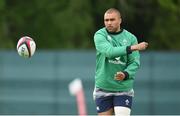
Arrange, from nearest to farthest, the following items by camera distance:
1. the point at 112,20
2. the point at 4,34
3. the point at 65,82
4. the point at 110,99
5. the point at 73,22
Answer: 1. the point at 112,20
2. the point at 110,99
3. the point at 65,82
4. the point at 4,34
5. the point at 73,22

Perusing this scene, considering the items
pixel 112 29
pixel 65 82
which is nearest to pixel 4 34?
pixel 65 82

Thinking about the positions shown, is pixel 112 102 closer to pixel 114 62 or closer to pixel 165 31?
pixel 114 62

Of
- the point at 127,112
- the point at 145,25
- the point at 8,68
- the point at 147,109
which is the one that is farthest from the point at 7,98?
the point at 127,112

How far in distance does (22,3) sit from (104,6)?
2492 mm

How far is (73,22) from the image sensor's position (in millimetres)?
22562

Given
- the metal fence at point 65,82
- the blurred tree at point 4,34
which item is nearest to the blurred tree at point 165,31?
the blurred tree at point 4,34

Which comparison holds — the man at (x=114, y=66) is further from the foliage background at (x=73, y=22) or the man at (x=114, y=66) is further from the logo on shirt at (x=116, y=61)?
the foliage background at (x=73, y=22)

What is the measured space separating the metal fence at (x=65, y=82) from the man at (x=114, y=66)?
8411 millimetres

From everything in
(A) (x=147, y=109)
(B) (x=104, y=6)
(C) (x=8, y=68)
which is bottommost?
(A) (x=147, y=109)

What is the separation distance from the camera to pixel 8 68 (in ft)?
61.7

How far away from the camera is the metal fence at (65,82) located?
18438 mm

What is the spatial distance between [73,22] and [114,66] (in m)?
12.9

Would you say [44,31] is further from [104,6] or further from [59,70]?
[59,70]

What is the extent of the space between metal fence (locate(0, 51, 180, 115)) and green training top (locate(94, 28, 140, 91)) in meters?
8.50
